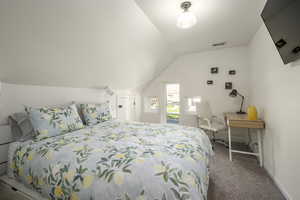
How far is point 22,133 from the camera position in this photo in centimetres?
146

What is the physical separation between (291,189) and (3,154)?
3247 millimetres

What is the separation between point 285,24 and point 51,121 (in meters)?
2.62

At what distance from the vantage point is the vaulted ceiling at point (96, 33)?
125 cm

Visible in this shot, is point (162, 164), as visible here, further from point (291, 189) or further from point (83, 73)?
point (83, 73)

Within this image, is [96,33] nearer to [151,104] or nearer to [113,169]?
[113,169]

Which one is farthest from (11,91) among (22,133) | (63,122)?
(63,122)

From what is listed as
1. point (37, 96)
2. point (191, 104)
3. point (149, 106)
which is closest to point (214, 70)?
point (191, 104)

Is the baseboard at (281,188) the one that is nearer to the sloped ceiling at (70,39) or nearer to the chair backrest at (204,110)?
the chair backrest at (204,110)

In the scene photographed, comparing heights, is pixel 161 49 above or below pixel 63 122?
above

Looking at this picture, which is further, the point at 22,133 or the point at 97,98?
the point at 97,98

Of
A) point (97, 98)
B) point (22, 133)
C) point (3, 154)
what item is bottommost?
point (3, 154)

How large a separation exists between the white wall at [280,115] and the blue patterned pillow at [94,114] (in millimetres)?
2532

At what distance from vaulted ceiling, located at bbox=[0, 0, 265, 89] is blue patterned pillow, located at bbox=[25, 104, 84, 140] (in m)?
0.56

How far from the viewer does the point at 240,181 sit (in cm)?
171
